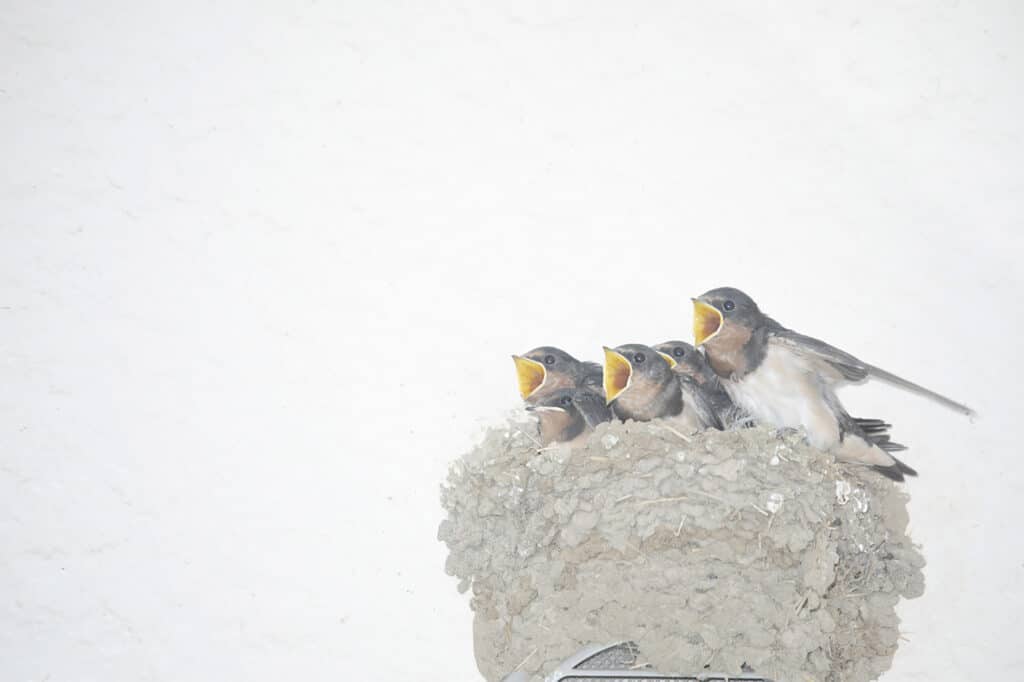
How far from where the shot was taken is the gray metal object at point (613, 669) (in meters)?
1.72

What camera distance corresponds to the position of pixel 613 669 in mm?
1770

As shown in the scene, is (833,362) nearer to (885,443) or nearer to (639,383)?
(885,443)

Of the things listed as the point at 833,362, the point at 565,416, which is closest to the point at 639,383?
the point at 565,416

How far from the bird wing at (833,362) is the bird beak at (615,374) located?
301mm

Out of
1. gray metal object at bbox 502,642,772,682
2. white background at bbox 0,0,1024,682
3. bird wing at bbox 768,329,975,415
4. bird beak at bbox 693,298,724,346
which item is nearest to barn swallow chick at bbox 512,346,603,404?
white background at bbox 0,0,1024,682

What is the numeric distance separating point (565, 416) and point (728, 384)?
34 centimetres

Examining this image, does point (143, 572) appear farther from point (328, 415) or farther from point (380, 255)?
point (380, 255)

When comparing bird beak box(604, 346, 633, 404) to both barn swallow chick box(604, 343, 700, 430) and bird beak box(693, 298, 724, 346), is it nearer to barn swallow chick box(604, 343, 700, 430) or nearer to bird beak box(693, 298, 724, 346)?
barn swallow chick box(604, 343, 700, 430)

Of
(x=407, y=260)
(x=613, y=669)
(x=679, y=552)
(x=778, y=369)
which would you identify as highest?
(x=778, y=369)

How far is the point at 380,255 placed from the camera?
2.29 metres

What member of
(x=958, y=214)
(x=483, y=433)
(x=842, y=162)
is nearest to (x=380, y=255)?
(x=483, y=433)

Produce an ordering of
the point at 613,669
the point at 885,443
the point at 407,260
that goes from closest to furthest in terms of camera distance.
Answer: the point at 613,669 < the point at 885,443 < the point at 407,260

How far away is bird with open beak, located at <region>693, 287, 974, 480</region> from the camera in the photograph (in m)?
2.05

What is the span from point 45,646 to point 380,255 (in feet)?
3.42
